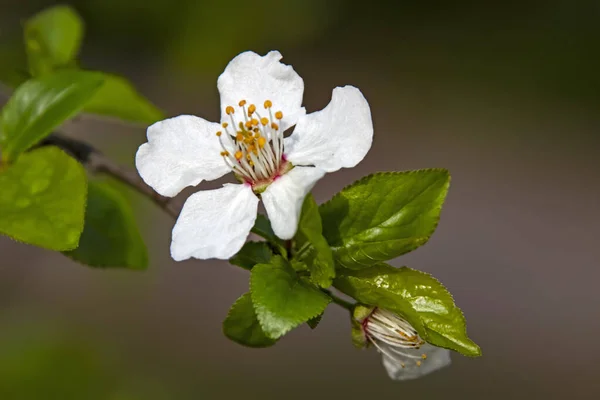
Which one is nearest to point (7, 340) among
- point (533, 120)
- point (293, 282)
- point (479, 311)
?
point (479, 311)

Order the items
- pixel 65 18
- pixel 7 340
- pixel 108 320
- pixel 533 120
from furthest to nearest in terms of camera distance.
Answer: pixel 533 120 < pixel 108 320 < pixel 7 340 < pixel 65 18

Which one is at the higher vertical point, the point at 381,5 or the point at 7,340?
the point at 381,5

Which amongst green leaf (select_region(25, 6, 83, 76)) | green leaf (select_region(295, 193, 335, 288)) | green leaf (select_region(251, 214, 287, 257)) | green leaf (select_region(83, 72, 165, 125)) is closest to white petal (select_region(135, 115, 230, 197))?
green leaf (select_region(251, 214, 287, 257))

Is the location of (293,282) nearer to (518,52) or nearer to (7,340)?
(7,340)

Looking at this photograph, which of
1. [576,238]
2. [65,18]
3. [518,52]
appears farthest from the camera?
[518,52]

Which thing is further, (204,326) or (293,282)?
(204,326)

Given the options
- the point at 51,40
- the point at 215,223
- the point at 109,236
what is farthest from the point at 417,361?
the point at 51,40

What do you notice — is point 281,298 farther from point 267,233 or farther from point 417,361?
point 417,361

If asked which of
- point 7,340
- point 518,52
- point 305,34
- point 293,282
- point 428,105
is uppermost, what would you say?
point 518,52
